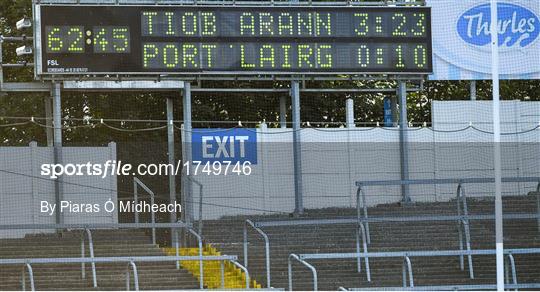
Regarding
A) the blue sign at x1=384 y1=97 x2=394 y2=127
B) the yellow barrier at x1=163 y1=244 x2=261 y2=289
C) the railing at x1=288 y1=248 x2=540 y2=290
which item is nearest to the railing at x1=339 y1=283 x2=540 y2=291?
the railing at x1=288 y1=248 x2=540 y2=290

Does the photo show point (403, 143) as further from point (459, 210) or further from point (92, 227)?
point (92, 227)

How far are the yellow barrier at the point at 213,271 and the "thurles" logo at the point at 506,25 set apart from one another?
4.93 m

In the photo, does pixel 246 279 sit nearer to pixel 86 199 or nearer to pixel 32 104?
pixel 86 199

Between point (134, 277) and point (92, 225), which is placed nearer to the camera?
point (134, 277)

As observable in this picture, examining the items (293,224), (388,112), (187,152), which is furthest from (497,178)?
(388,112)

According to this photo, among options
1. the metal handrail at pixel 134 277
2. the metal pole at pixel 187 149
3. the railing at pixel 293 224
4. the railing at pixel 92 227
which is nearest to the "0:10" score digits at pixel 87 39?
the metal pole at pixel 187 149

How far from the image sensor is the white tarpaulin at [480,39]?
744 inches

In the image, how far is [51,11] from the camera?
1644 cm

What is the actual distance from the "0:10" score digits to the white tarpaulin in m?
4.19

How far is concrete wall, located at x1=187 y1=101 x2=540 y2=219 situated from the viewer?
1717 centimetres

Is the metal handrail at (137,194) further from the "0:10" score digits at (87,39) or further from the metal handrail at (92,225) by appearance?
the "0:10" score digits at (87,39)

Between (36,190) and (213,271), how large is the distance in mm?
2156

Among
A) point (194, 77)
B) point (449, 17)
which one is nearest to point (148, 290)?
point (194, 77)

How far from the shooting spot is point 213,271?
16.3 meters
